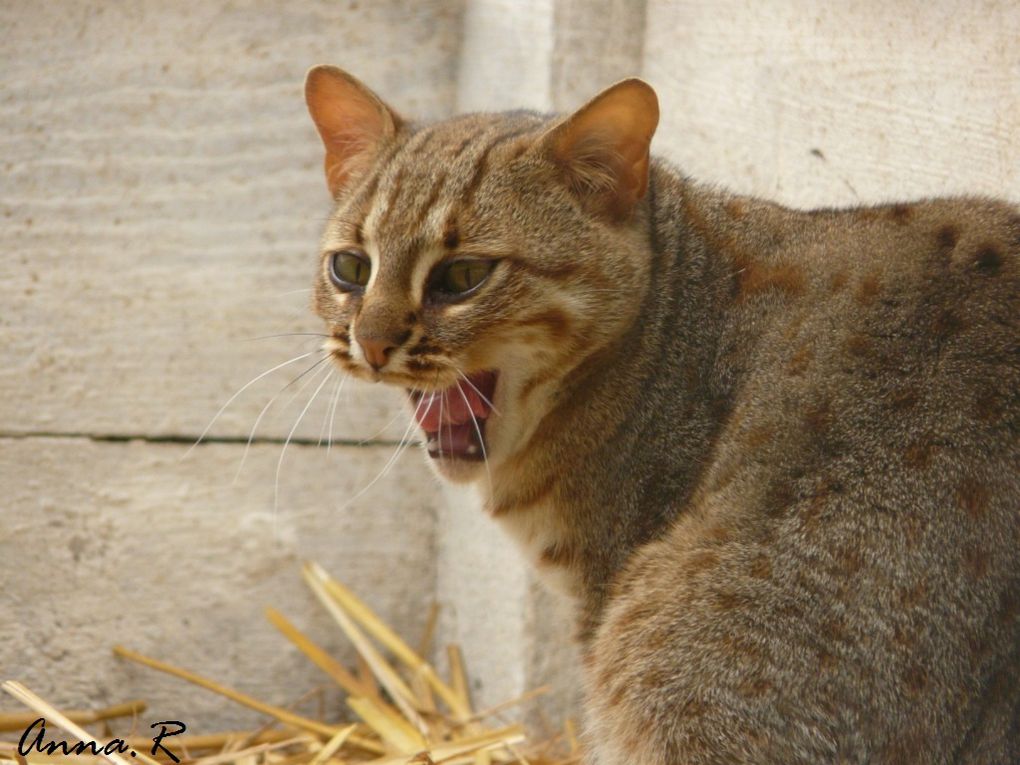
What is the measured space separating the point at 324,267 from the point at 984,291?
1526mm

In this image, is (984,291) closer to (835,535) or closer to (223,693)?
(835,535)

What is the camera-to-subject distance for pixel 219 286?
421 cm

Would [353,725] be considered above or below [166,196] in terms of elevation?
below

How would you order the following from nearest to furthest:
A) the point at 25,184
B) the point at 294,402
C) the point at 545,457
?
the point at 545,457 < the point at 25,184 < the point at 294,402

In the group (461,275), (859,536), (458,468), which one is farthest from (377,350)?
(859,536)

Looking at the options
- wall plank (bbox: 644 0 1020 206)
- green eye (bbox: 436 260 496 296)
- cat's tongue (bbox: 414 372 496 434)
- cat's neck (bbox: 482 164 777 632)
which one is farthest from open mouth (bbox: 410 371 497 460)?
wall plank (bbox: 644 0 1020 206)

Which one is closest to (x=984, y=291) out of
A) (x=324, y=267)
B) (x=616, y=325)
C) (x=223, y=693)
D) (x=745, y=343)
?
(x=745, y=343)

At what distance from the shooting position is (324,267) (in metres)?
3.16

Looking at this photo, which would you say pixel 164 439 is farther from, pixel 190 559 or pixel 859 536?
pixel 859 536

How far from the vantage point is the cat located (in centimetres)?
240

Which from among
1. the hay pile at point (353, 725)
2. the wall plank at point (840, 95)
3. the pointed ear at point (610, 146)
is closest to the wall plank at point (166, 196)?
the hay pile at point (353, 725)

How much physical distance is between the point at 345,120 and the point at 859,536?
1729 mm

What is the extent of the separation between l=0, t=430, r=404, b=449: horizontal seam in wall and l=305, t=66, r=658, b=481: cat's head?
2.97 feet

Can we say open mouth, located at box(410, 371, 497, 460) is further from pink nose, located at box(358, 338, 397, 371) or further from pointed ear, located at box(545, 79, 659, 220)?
pointed ear, located at box(545, 79, 659, 220)
